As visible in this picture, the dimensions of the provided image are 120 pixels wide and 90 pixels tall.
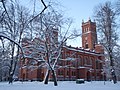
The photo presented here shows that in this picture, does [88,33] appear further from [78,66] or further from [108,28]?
[108,28]

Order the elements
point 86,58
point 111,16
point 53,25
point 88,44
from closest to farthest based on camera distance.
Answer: point 53,25 < point 111,16 < point 86,58 < point 88,44

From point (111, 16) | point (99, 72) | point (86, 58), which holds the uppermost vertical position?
point (111, 16)

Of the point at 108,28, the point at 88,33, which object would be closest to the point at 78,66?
the point at 88,33

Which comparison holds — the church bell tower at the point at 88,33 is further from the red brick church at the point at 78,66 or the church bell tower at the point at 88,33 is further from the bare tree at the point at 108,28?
the bare tree at the point at 108,28

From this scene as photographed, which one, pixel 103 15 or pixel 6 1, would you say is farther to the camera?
pixel 103 15

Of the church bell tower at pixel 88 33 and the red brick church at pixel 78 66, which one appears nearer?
the red brick church at pixel 78 66

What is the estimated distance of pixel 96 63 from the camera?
8038 cm

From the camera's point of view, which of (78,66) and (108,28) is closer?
(108,28)

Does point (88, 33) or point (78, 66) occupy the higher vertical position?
point (88, 33)

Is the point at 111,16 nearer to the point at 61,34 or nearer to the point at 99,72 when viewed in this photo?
the point at 61,34

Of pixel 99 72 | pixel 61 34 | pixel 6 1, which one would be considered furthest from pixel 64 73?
pixel 6 1

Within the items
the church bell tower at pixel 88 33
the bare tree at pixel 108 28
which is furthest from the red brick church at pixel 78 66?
the bare tree at pixel 108 28

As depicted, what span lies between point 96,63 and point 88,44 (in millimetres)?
10465

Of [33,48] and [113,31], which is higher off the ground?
[113,31]
